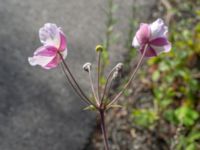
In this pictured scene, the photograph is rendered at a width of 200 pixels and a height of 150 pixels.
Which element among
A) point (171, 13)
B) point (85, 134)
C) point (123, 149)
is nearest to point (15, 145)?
point (85, 134)

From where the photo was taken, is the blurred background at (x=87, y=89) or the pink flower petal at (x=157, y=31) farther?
the blurred background at (x=87, y=89)

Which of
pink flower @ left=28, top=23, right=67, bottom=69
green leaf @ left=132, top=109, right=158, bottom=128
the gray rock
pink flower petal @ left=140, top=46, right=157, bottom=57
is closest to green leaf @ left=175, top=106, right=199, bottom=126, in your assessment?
green leaf @ left=132, top=109, right=158, bottom=128

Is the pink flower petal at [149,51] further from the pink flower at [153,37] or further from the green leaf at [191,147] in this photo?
the green leaf at [191,147]

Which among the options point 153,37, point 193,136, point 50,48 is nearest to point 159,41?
point 153,37

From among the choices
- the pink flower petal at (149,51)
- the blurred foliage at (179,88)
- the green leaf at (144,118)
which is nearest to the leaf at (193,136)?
the blurred foliage at (179,88)

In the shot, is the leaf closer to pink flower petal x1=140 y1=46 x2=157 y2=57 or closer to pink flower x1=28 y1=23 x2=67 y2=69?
pink flower petal x1=140 y1=46 x2=157 y2=57

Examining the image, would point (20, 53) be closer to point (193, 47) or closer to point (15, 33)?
point (15, 33)

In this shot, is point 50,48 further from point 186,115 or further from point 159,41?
point 186,115
